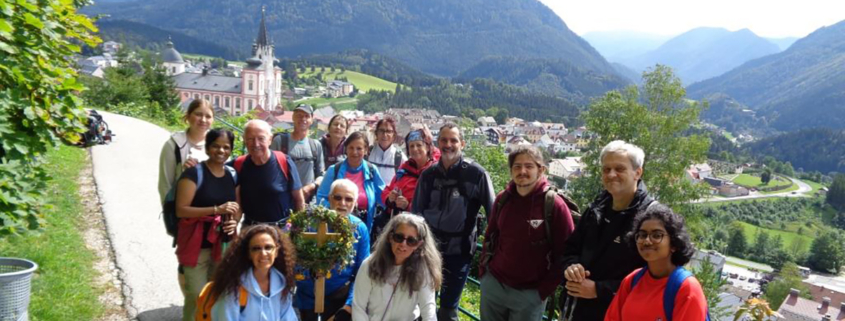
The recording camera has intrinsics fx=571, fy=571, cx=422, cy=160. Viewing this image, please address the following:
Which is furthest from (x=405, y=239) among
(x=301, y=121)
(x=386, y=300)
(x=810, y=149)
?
(x=810, y=149)

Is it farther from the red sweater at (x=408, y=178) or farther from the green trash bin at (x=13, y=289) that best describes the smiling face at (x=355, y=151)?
the green trash bin at (x=13, y=289)

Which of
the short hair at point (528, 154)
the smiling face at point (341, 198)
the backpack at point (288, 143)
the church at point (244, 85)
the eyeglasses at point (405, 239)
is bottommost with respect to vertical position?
the church at point (244, 85)

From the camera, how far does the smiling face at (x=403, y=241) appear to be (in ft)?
10.4

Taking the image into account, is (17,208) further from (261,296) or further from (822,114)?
(822,114)

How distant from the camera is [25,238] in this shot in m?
5.64

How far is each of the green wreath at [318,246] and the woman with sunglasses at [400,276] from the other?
0.18 m

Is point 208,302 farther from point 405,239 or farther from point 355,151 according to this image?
point 355,151

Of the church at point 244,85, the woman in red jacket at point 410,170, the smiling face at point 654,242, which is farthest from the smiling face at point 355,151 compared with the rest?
the church at point 244,85

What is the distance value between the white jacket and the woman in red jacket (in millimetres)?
862

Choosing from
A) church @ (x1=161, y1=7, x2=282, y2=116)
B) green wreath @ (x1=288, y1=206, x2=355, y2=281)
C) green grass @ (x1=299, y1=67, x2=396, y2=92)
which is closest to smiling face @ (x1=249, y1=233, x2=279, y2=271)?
green wreath @ (x1=288, y1=206, x2=355, y2=281)

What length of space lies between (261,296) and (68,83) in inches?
75.7

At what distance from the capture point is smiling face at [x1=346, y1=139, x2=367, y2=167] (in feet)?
14.2

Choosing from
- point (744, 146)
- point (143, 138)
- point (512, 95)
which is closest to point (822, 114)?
point (744, 146)

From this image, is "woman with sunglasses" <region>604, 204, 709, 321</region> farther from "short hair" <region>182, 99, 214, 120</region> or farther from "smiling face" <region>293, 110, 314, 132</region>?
"smiling face" <region>293, 110, 314, 132</region>
